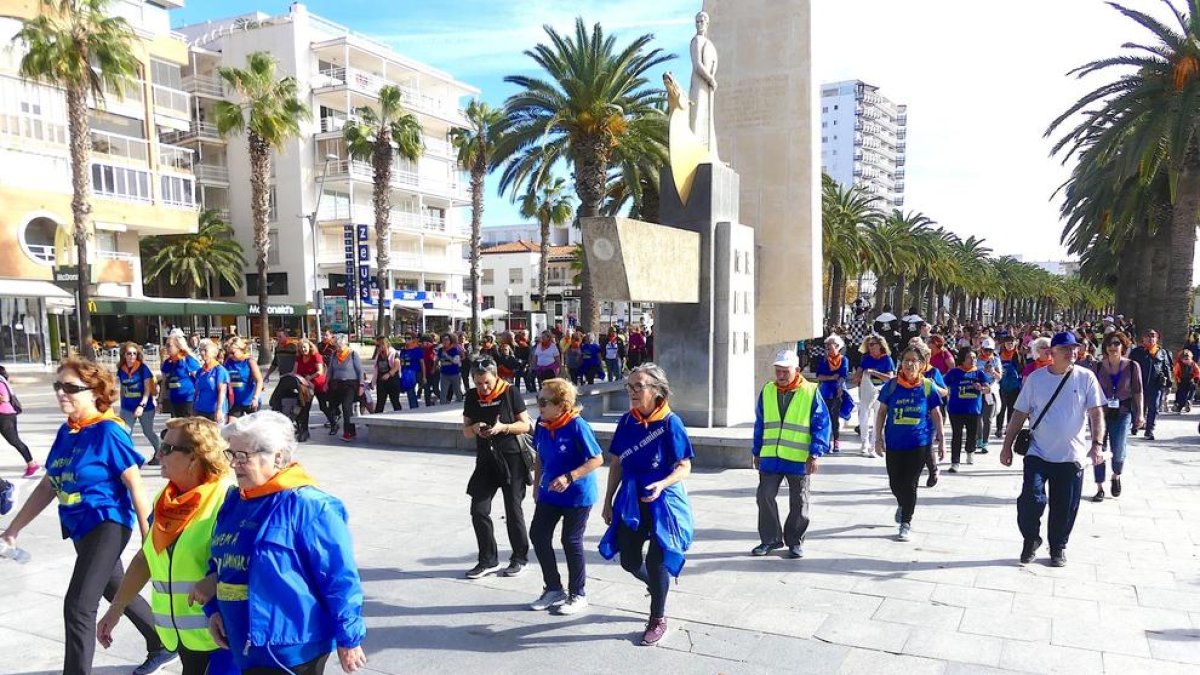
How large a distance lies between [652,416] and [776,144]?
42.9ft

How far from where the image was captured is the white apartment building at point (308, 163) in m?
44.2

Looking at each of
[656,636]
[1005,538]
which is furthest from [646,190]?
[656,636]

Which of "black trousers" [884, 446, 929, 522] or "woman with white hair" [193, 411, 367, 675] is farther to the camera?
"black trousers" [884, 446, 929, 522]

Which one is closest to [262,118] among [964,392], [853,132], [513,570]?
[964,392]

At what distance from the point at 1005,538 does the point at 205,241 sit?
44487 millimetres

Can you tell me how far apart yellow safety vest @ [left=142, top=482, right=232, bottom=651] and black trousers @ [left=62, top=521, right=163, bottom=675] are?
84 cm

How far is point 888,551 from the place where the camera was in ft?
19.8

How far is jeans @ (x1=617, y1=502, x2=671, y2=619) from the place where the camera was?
14.0ft

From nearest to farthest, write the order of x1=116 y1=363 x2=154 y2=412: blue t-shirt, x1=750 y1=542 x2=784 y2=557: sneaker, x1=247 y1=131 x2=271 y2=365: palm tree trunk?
1. x1=750 y1=542 x2=784 y2=557: sneaker
2. x1=116 y1=363 x2=154 y2=412: blue t-shirt
3. x1=247 y1=131 x2=271 y2=365: palm tree trunk

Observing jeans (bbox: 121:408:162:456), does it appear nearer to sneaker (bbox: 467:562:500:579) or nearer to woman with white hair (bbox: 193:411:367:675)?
sneaker (bbox: 467:562:500:579)

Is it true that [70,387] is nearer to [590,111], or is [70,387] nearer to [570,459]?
[570,459]

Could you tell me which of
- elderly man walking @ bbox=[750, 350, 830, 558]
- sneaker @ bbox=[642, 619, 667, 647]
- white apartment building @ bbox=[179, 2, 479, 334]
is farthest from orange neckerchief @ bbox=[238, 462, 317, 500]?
white apartment building @ bbox=[179, 2, 479, 334]

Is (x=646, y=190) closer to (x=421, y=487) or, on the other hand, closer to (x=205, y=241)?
(x=421, y=487)

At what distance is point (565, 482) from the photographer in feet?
15.1
